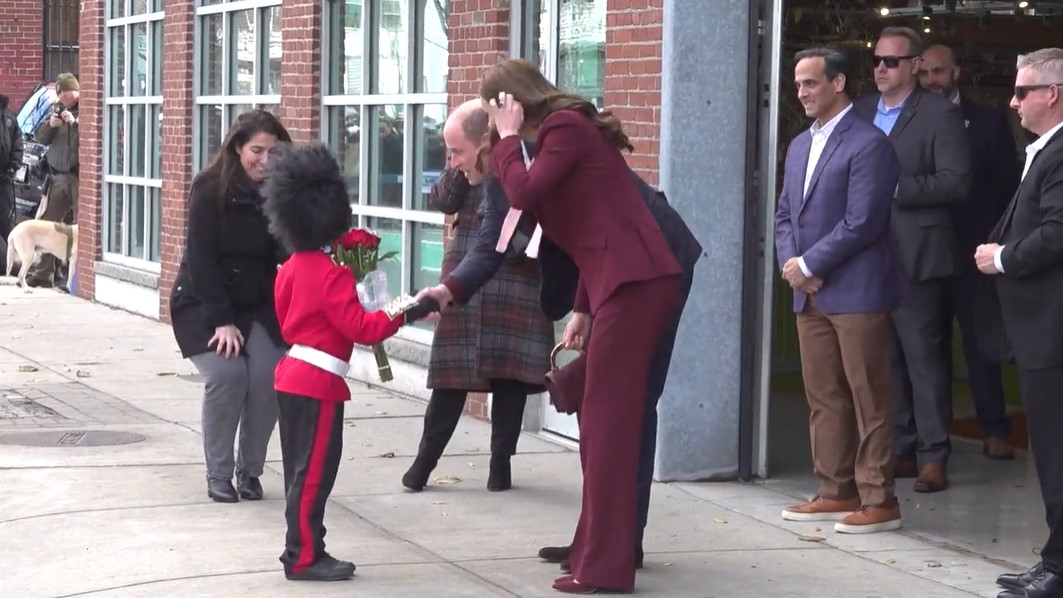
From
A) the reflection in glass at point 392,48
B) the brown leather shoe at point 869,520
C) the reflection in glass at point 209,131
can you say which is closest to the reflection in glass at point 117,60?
the reflection in glass at point 209,131

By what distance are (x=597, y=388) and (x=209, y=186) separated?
2438mm

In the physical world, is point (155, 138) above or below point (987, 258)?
above

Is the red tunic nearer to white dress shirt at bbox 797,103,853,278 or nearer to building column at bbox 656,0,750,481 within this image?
white dress shirt at bbox 797,103,853,278

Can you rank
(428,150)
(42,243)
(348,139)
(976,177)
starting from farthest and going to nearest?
(42,243) → (348,139) → (428,150) → (976,177)

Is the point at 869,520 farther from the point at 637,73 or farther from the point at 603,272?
the point at 637,73

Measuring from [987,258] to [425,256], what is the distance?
17.9 feet

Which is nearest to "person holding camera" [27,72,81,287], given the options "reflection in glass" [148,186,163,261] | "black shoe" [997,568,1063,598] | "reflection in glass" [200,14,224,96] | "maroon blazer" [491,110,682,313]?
"reflection in glass" [148,186,163,261]

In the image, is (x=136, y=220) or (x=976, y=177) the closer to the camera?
(x=976, y=177)

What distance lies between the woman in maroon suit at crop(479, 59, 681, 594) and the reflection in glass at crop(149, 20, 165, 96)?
1051cm

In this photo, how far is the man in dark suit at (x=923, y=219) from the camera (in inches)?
324

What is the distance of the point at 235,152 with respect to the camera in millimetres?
7871

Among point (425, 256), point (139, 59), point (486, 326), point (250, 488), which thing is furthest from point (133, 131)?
point (486, 326)

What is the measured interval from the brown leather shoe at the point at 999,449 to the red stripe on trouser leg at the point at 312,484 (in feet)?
14.5

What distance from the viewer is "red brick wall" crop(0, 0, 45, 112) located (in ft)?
91.0
